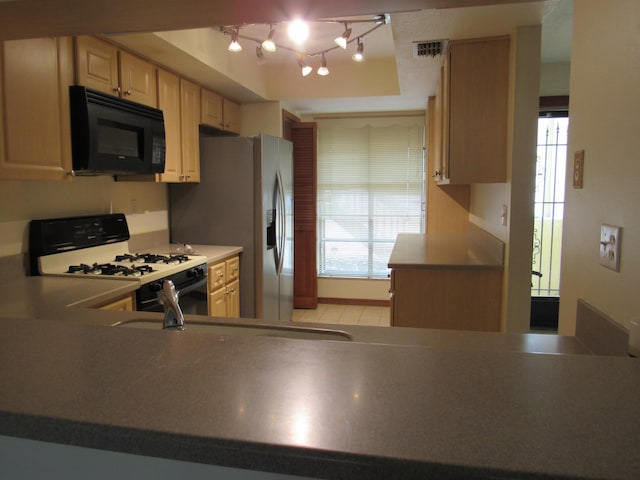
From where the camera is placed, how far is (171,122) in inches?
129

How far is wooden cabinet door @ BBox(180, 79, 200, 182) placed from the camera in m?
3.44

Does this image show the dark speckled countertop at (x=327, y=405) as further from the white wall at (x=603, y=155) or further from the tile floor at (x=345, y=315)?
the tile floor at (x=345, y=315)

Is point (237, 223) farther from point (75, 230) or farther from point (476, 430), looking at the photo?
point (476, 430)

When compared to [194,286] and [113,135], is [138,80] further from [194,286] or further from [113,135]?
[194,286]

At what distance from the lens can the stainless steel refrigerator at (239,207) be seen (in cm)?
369

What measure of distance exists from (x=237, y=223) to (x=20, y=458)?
117 inches

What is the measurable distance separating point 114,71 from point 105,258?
1.15 m

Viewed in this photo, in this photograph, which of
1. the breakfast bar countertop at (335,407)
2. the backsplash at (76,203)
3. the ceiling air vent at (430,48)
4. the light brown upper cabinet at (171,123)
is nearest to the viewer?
the breakfast bar countertop at (335,407)

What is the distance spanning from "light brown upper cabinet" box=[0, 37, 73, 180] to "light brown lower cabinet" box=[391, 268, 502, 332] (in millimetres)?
1811

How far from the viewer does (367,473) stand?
18.7 inches

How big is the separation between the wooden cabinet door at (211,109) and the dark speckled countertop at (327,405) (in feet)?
10.5

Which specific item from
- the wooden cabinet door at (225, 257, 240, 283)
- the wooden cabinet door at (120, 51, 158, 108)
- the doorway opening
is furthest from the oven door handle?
the doorway opening

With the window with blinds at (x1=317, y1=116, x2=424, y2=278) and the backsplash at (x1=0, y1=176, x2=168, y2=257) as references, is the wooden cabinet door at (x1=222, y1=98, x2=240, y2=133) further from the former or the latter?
the window with blinds at (x1=317, y1=116, x2=424, y2=278)

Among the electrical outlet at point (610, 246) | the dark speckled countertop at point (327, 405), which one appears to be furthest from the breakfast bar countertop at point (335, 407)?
the electrical outlet at point (610, 246)
